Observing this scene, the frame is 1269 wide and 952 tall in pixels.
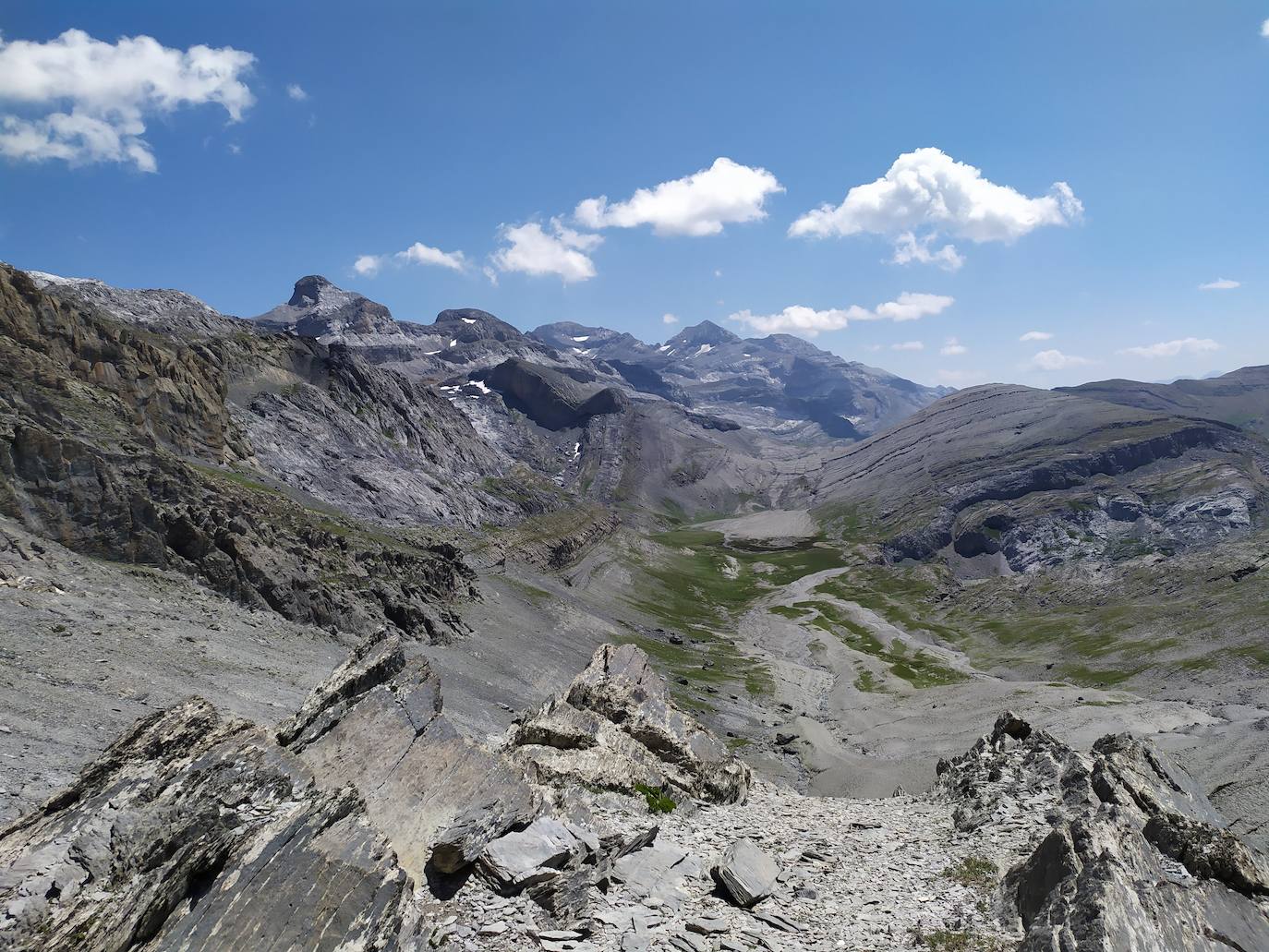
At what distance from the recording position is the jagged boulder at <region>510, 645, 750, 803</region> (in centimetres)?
3178

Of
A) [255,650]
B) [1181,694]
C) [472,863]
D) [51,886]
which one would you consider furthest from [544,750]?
[1181,694]

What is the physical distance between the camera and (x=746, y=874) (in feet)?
76.4

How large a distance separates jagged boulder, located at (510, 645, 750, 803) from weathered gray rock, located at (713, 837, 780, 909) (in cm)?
780

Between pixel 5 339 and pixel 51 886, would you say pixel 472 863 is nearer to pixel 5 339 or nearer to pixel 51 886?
pixel 51 886

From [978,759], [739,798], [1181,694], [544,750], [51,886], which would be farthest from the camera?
[1181,694]

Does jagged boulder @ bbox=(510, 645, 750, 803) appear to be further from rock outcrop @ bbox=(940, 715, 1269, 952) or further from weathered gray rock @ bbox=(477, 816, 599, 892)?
rock outcrop @ bbox=(940, 715, 1269, 952)

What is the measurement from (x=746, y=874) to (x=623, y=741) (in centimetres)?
1341

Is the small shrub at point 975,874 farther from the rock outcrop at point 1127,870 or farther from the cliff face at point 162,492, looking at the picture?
the cliff face at point 162,492

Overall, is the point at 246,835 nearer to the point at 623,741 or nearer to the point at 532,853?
the point at 532,853

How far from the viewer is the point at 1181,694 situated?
361ft

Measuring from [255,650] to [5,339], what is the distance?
205 ft

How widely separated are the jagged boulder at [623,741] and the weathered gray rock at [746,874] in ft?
25.6

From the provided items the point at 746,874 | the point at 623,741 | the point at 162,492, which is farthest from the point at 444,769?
the point at 162,492

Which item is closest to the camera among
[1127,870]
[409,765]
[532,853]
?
[1127,870]
